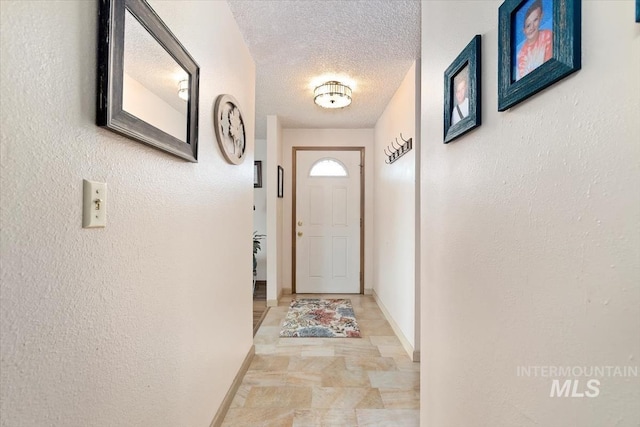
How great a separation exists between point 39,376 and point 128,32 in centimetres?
87

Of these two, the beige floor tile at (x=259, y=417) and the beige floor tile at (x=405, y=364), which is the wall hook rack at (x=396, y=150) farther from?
the beige floor tile at (x=259, y=417)

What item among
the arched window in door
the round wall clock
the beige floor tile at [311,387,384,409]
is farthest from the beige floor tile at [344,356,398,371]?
the arched window in door

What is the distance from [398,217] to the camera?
3.03 m

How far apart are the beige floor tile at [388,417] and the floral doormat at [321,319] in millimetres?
1079

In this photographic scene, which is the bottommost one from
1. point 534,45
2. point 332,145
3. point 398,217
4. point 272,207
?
point 398,217

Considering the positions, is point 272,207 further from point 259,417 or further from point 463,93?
point 463,93

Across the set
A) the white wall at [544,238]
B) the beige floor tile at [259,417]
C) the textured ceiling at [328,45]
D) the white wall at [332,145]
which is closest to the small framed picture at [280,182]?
the white wall at [332,145]

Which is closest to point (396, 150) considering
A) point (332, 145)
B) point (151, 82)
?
point (332, 145)

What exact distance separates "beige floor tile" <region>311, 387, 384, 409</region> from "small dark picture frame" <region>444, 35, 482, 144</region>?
5.32ft

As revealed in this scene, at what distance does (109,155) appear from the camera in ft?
2.66

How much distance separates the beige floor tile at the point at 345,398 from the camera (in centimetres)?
186

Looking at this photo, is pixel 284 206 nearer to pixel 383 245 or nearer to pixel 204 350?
pixel 383 245

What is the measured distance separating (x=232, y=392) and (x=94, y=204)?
1.60 metres

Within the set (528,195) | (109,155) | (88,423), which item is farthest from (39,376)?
(528,195)
